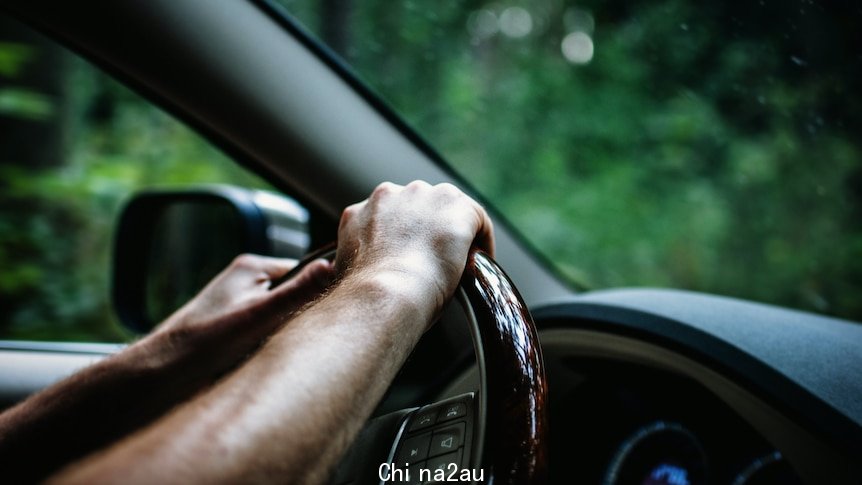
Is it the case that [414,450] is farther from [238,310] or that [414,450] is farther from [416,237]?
[238,310]

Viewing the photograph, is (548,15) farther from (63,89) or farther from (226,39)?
(63,89)

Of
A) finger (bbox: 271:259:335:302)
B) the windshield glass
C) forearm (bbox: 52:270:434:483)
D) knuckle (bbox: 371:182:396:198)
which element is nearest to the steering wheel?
forearm (bbox: 52:270:434:483)

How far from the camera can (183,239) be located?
330 centimetres

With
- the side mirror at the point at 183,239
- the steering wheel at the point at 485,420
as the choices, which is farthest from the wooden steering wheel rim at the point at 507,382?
the side mirror at the point at 183,239

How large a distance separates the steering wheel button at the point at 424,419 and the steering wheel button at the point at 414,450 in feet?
0.07

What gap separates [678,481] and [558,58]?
3.00 m

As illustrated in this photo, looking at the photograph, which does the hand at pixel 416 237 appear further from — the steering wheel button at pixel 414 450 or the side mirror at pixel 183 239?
the side mirror at pixel 183 239

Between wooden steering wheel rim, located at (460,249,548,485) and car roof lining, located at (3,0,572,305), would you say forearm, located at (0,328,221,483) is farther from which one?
wooden steering wheel rim, located at (460,249,548,485)

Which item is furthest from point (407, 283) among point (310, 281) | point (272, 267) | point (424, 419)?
point (272, 267)

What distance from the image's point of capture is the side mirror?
2.60 meters

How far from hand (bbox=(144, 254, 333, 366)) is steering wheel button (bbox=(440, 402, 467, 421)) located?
531 mm

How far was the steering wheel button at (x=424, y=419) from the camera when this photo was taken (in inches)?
43.7

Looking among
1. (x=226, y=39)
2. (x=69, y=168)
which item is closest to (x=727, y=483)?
(x=226, y=39)

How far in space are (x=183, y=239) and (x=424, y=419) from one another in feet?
8.24
